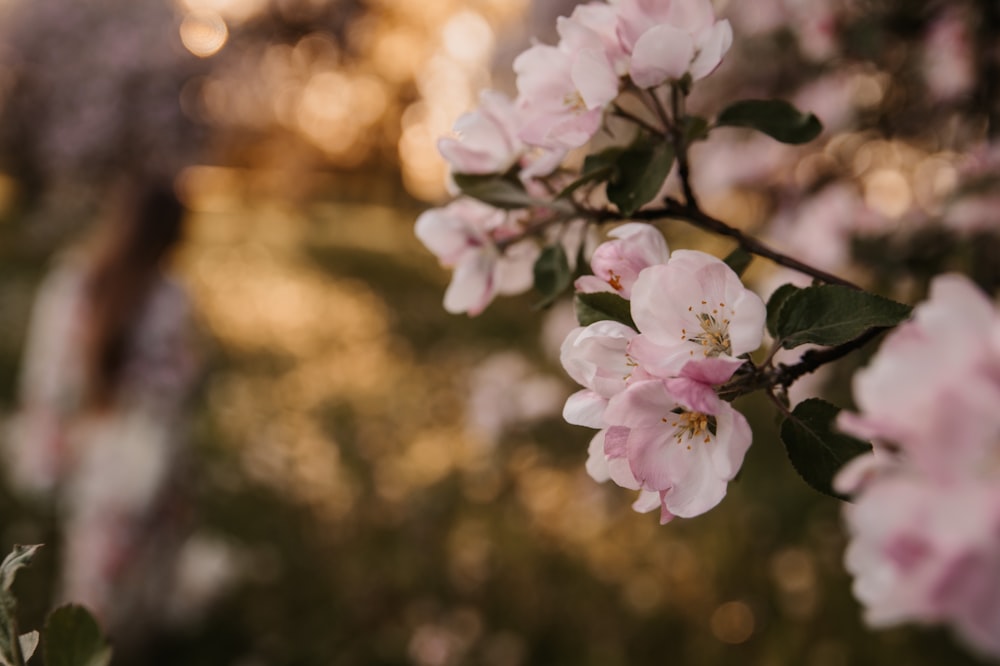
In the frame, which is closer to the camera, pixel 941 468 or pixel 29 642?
pixel 941 468

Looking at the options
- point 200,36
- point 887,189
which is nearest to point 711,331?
point 887,189

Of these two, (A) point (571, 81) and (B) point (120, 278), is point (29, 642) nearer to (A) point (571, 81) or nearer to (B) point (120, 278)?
(A) point (571, 81)

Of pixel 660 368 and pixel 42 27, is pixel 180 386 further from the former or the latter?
pixel 42 27

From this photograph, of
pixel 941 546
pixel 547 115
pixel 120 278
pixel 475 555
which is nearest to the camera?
pixel 941 546

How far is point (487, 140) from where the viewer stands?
795mm

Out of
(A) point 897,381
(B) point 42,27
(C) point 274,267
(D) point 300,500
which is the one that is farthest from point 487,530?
(B) point 42,27

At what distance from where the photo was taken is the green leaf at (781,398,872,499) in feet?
1.87

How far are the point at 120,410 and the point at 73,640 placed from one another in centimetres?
280

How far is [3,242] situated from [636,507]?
1130 centimetres

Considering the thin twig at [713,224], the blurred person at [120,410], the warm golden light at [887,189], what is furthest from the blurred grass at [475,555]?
the thin twig at [713,224]

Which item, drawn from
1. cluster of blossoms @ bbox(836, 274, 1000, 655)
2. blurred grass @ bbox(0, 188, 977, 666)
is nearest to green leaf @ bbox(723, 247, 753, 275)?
cluster of blossoms @ bbox(836, 274, 1000, 655)

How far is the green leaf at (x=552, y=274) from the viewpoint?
80 cm

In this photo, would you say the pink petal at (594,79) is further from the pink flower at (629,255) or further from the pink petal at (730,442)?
the pink petal at (730,442)

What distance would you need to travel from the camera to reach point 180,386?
3.23m
